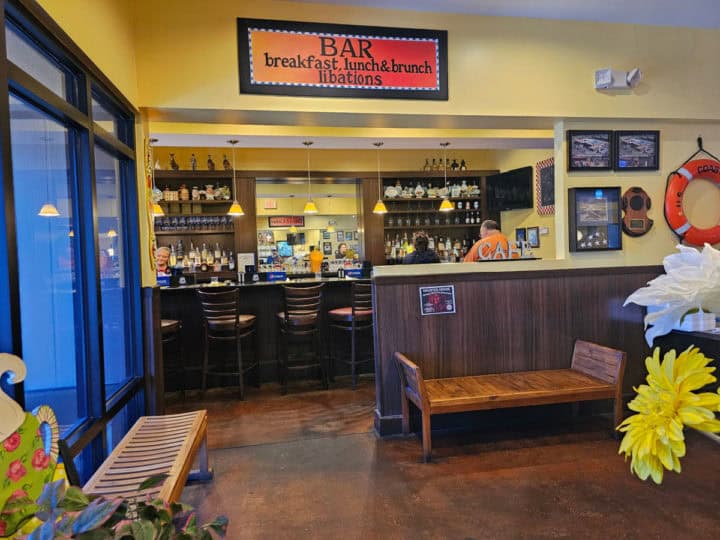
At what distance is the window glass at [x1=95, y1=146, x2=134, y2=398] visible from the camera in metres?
2.65

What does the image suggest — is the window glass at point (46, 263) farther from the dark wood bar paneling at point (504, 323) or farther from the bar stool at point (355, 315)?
the bar stool at point (355, 315)

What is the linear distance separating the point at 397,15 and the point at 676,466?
3545 mm

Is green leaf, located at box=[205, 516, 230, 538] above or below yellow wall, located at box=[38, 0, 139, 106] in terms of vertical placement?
below

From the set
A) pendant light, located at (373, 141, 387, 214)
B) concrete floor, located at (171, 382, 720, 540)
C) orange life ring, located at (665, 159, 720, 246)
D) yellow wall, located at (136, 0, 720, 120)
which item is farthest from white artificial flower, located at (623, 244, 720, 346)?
pendant light, located at (373, 141, 387, 214)

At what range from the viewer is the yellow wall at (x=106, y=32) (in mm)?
2033

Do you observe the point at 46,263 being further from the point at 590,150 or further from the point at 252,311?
the point at 590,150

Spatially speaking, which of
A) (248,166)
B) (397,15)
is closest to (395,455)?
(397,15)

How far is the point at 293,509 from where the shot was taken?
252cm

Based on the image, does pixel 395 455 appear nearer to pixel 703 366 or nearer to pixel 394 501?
pixel 394 501

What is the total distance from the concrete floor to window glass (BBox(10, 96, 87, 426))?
1040 millimetres

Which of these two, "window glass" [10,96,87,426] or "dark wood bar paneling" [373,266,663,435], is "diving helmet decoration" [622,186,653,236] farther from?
"window glass" [10,96,87,426]

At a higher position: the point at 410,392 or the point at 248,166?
the point at 248,166

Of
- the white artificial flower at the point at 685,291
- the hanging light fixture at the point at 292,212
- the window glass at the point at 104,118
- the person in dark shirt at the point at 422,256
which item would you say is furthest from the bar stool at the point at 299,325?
the hanging light fixture at the point at 292,212

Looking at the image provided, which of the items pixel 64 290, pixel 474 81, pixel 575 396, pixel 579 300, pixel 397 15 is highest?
pixel 397 15
